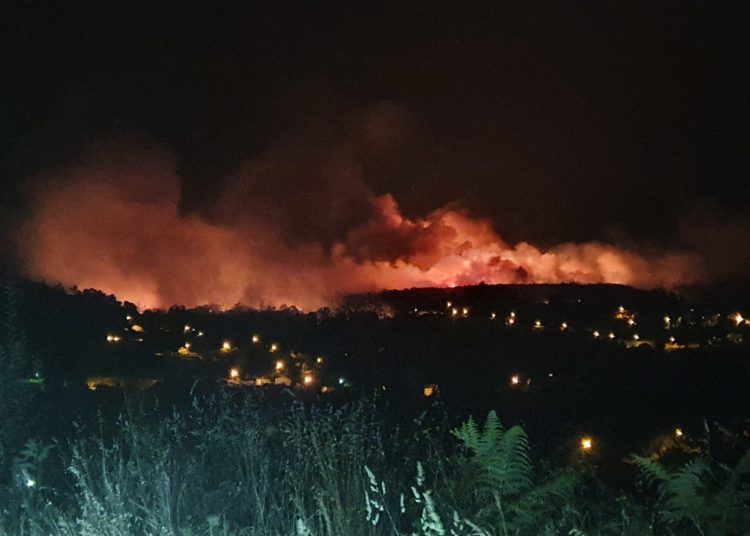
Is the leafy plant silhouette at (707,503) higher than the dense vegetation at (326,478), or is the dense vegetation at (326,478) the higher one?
the dense vegetation at (326,478)

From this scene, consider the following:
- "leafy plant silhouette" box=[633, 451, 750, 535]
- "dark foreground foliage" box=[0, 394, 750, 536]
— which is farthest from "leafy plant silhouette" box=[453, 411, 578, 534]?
"leafy plant silhouette" box=[633, 451, 750, 535]

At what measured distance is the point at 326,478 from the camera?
16.3ft

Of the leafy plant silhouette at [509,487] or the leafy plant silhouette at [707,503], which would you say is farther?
the leafy plant silhouette at [509,487]

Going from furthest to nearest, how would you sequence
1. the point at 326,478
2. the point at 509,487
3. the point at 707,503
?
the point at 326,478, the point at 509,487, the point at 707,503

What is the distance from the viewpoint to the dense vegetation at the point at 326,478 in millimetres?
4516

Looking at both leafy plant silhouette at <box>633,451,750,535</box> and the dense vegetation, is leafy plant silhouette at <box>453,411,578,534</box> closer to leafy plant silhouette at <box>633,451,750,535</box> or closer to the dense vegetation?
the dense vegetation

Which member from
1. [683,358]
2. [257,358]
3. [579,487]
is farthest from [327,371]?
[579,487]

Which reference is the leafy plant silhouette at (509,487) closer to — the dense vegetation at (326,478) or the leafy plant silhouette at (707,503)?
the dense vegetation at (326,478)

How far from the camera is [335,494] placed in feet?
15.2

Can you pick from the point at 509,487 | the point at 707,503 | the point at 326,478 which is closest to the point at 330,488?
the point at 326,478

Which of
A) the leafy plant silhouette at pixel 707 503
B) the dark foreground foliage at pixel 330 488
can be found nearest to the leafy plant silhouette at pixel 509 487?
the dark foreground foliage at pixel 330 488

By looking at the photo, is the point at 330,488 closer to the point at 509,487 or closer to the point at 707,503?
the point at 509,487

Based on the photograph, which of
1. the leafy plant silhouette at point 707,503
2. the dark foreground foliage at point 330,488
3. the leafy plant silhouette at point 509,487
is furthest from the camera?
the leafy plant silhouette at point 509,487

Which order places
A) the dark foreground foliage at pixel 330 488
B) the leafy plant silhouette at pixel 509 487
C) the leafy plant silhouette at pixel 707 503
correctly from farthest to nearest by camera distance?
the leafy plant silhouette at pixel 509 487, the dark foreground foliage at pixel 330 488, the leafy plant silhouette at pixel 707 503
